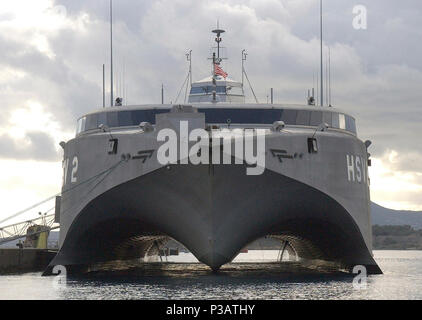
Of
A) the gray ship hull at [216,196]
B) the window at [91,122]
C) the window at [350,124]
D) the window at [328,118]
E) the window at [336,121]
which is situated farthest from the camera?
the window at [350,124]

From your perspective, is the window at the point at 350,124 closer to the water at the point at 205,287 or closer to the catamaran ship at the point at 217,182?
the catamaran ship at the point at 217,182

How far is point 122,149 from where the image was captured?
3014 centimetres

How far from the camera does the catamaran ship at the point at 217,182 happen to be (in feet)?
95.1

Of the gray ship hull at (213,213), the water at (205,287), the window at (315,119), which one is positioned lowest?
the water at (205,287)

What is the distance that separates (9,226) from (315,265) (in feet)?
56.5

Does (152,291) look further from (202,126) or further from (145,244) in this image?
(145,244)

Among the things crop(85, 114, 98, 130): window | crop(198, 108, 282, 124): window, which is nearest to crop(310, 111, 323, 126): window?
crop(198, 108, 282, 124): window

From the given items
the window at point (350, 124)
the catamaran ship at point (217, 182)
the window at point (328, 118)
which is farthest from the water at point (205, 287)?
the window at point (328, 118)

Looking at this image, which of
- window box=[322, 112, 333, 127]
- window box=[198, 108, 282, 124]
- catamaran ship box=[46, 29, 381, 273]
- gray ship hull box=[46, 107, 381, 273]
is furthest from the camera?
window box=[322, 112, 333, 127]

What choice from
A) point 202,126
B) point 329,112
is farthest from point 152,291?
point 329,112

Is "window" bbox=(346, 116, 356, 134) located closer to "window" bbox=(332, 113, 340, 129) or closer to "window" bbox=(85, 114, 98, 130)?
"window" bbox=(332, 113, 340, 129)

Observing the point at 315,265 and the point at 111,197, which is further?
the point at 315,265

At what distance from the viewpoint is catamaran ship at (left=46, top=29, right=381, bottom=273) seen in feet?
95.1
